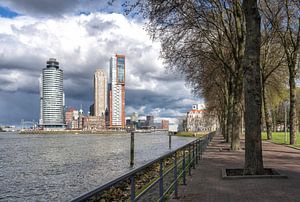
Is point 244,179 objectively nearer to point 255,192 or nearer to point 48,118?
point 255,192

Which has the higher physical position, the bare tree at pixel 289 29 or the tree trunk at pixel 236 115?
the bare tree at pixel 289 29

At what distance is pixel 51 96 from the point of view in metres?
196

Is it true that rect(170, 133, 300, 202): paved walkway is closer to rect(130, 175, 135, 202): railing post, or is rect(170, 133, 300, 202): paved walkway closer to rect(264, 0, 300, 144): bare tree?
rect(130, 175, 135, 202): railing post

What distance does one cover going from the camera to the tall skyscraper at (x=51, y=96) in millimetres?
193000

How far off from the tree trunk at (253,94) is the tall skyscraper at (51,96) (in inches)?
7390

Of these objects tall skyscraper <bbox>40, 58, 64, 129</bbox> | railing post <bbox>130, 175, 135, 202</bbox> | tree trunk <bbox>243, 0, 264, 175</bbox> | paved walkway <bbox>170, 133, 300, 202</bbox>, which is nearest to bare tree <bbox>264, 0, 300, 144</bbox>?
tree trunk <bbox>243, 0, 264, 175</bbox>

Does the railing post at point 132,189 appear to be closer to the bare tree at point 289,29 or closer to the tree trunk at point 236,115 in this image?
the tree trunk at point 236,115

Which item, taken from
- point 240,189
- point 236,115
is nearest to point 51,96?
point 236,115

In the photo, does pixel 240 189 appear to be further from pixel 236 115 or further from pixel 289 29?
pixel 289 29

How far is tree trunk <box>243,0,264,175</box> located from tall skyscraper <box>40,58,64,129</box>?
188 metres

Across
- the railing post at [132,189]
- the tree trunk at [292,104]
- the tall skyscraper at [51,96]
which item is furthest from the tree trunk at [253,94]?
the tall skyscraper at [51,96]

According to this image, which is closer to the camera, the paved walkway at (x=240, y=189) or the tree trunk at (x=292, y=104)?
the paved walkway at (x=240, y=189)

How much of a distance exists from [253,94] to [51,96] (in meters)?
192

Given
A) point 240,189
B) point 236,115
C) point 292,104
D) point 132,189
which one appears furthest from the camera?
point 292,104
